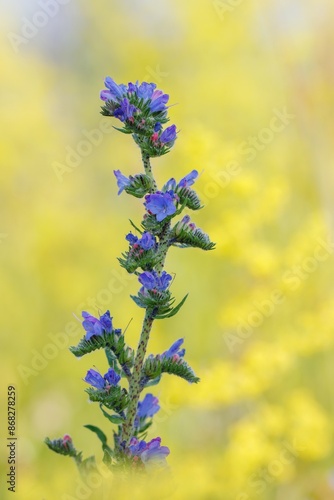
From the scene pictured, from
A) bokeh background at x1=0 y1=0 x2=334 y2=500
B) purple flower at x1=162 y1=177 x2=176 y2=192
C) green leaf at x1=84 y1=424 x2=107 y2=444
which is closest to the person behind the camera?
green leaf at x1=84 y1=424 x2=107 y2=444

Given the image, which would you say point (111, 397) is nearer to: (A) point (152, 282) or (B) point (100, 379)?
(B) point (100, 379)

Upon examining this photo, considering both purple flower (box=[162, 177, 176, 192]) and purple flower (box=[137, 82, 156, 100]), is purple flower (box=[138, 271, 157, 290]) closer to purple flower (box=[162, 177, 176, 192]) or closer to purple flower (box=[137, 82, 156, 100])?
purple flower (box=[162, 177, 176, 192])

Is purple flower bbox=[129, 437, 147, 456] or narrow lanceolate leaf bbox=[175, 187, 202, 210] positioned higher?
narrow lanceolate leaf bbox=[175, 187, 202, 210]

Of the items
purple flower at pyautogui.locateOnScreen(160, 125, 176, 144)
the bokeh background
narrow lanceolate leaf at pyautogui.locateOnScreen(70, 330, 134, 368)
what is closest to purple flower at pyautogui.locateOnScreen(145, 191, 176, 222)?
purple flower at pyautogui.locateOnScreen(160, 125, 176, 144)

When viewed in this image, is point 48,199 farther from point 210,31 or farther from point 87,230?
point 210,31

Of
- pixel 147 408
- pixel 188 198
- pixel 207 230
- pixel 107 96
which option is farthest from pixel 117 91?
pixel 207 230

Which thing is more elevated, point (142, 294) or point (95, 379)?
point (142, 294)

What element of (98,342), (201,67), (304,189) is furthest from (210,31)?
(98,342)
